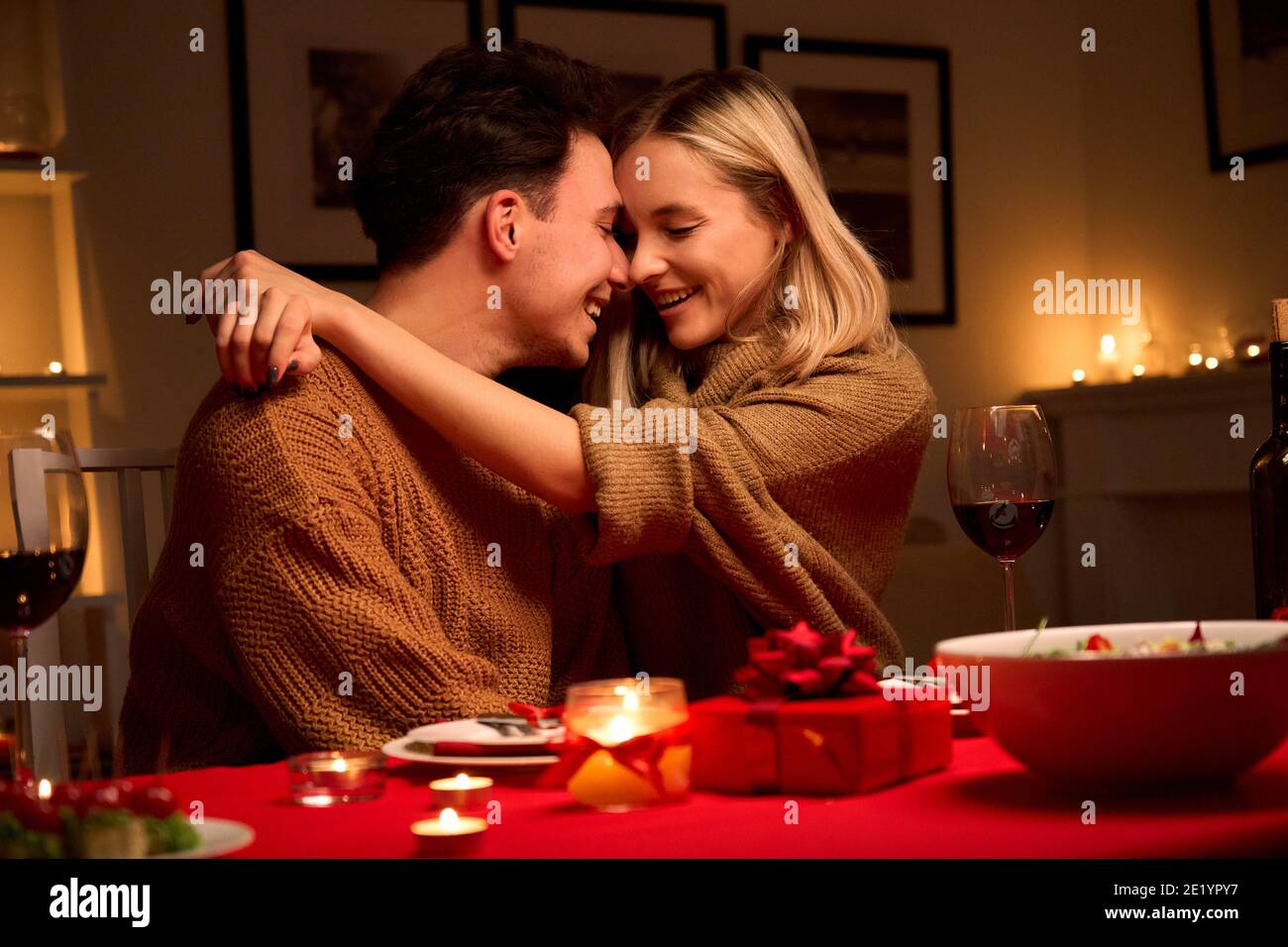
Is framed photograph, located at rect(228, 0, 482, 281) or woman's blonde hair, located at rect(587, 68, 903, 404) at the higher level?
framed photograph, located at rect(228, 0, 482, 281)

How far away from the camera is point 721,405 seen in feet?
4.87

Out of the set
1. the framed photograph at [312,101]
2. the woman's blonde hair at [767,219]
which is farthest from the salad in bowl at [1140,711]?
the framed photograph at [312,101]

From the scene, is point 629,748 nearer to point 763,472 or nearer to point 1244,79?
point 763,472

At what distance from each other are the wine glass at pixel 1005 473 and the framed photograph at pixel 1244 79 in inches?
117

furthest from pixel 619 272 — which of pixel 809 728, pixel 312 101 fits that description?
pixel 312 101

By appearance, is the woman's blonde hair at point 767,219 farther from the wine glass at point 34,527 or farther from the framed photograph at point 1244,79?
the framed photograph at point 1244,79

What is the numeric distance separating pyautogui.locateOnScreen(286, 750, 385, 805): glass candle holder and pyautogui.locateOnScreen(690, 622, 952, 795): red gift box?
19 centimetres

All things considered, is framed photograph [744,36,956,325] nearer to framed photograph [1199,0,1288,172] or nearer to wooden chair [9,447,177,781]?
framed photograph [1199,0,1288,172]

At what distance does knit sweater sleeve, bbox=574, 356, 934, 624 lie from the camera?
3.98 ft

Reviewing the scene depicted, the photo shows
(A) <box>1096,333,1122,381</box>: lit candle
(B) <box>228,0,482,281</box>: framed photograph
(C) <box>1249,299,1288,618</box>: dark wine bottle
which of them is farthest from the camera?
(A) <box>1096,333,1122,381</box>: lit candle

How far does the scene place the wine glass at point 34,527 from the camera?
30.7 inches

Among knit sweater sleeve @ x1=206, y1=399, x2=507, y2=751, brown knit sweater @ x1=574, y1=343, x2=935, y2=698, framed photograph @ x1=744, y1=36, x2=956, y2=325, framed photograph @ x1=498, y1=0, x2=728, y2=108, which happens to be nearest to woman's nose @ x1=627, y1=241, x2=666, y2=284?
brown knit sweater @ x1=574, y1=343, x2=935, y2=698

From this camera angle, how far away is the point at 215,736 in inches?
51.8

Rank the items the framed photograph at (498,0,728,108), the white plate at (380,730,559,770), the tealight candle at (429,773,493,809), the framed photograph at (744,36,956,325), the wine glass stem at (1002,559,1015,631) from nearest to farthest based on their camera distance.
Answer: the tealight candle at (429,773,493,809)
the white plate at (380,730,559,770)
the wine glass stem at (1002,559,1015,631)
the framed photograph at (498,0,728,108)
the framed photograph at (744,36,956,325)
